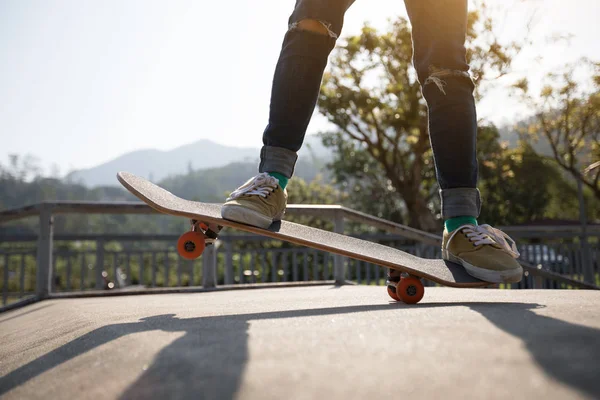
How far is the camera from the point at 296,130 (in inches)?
73.4

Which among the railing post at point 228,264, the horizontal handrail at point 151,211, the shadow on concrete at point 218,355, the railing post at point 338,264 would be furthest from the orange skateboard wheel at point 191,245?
the railing post at point 228,264

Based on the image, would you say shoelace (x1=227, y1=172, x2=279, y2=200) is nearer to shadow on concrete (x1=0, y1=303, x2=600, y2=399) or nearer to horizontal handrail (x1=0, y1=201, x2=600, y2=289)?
shadow on concrete (x1=0, y1=303, x2=600, y2=399)

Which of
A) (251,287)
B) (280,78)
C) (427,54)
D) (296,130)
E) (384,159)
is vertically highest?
(384,159)

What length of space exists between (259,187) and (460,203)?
0.80m

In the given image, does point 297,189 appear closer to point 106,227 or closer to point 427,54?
point 427,54

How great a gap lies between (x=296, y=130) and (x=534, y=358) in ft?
4.29

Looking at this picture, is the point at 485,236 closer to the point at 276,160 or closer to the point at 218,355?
the point at 276,160

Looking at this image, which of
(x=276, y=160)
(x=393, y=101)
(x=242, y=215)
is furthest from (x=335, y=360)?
(x=393, y=101)

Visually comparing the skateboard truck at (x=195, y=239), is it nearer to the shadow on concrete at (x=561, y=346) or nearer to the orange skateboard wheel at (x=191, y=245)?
the orange skateboard wheel at (x=191, y=245)

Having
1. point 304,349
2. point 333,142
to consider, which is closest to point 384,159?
point 333,142

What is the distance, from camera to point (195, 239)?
1.87m

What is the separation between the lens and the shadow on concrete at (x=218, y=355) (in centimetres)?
67

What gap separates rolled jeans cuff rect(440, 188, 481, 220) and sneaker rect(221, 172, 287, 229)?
65 centimetres

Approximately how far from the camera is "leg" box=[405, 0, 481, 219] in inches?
72.9
